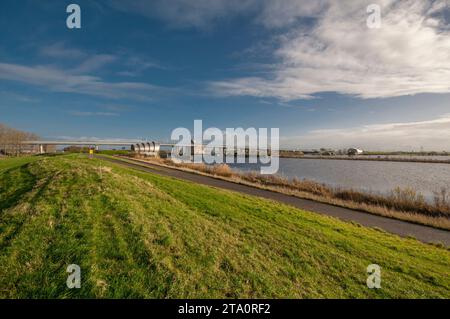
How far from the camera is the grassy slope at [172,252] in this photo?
4.52m

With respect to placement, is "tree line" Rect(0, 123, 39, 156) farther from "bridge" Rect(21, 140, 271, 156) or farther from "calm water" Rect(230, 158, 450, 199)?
"calm water" Rect(230, 158, 450, 199)

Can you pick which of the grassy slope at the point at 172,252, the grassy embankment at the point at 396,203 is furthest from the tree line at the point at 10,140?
the grassy embankment at the point at 396,203

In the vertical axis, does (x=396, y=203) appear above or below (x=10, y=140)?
below

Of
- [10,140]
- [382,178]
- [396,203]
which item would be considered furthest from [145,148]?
[396,203]

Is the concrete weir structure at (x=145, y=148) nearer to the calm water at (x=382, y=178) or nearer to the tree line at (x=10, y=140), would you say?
the tree line at (x=10, y=140)

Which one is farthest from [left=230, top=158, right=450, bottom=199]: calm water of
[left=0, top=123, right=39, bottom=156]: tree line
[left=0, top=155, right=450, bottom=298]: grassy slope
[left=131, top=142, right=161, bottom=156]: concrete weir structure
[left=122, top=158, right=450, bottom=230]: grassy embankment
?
[left=0, top=123, right=39, bottom=156]: tree line

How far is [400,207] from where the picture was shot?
18750mm

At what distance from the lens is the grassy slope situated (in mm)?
4516

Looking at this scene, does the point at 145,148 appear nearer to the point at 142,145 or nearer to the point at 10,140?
the point at 142,145

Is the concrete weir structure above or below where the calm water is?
above

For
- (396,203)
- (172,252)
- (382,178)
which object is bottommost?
(382,178)

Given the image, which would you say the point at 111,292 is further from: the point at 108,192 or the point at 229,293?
the point at 108,192

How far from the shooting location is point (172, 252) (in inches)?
228
